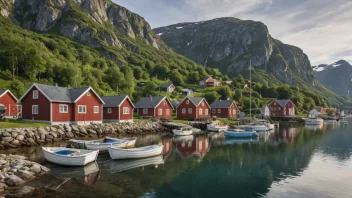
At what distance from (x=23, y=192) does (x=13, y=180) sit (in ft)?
6.32

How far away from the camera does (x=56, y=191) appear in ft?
54.7

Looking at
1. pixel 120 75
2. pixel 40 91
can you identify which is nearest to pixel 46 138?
pixel 40 91

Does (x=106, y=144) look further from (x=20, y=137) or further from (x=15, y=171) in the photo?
(x=15, y=171)

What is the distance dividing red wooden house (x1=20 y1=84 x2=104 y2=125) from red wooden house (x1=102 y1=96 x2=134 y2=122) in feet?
20.7

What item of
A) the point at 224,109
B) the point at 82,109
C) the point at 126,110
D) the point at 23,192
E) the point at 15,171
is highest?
the point at 82,109

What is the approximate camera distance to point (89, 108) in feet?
147

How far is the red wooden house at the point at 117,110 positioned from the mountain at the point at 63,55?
2511 centimetres

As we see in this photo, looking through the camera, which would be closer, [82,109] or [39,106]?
[39,106]

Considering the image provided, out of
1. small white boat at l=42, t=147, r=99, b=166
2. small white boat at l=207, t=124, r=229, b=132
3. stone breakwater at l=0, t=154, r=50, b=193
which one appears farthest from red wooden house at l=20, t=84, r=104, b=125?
small white boat at l=207, t=124, r=229, b=132

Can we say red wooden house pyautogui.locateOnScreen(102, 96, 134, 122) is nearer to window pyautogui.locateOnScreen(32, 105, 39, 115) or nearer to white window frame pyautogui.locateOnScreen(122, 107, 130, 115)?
white window frame pyautogui.locateOnScreen(122, 107, 130, 115)

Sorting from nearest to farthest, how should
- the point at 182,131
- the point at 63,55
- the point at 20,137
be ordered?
the point at 20,137 → the point at 182,131 → the point at 63,55

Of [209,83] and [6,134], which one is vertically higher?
[209,83]

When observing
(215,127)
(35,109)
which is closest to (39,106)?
(35,109)

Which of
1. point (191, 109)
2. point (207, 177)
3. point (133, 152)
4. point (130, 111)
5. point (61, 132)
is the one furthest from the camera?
point (191, 109)
